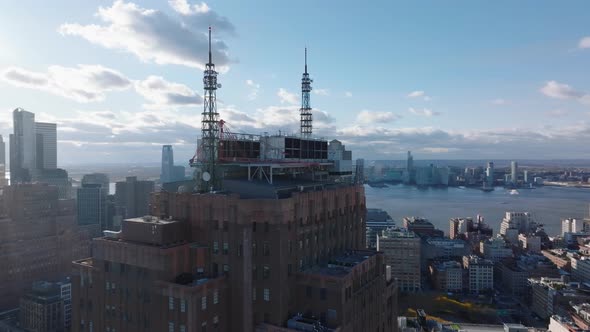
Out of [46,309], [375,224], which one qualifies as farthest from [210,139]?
[375,224]

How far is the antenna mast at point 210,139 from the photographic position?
33.6 m

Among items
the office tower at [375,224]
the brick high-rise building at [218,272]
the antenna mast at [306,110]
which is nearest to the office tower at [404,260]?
the office tower at [375,224]

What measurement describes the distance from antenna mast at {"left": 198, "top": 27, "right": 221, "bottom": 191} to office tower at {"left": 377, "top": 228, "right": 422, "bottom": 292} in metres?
86.0

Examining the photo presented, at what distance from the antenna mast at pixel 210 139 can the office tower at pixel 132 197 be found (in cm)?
14620

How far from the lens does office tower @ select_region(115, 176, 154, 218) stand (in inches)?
6703

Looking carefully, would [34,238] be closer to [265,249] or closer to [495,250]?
[265,249]

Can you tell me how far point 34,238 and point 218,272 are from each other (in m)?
101

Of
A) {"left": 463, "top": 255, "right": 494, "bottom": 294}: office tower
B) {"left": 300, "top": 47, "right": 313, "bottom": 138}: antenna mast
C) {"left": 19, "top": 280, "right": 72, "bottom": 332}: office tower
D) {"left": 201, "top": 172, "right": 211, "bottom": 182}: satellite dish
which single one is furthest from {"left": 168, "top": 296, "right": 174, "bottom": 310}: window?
{"left": 463, "top": 255, "right": 494, "bottom": 294}: office tower

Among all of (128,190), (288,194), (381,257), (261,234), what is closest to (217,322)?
(261,234)

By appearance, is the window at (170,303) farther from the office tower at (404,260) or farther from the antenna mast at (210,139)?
the office tower at (404,260)

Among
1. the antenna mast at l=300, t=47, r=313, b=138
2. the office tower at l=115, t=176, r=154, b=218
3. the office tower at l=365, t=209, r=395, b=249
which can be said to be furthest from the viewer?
the office tower at l=115, t=176, r=154, b=218

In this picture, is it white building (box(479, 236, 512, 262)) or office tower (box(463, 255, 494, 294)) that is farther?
white building (box(479, 236, 512, 262))

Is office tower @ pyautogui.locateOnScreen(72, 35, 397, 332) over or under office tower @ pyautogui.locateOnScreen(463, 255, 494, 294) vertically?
over

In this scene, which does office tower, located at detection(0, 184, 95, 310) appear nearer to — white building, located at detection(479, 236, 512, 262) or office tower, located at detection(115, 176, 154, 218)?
office tower, located at detection(115, 176, 154, 218)
